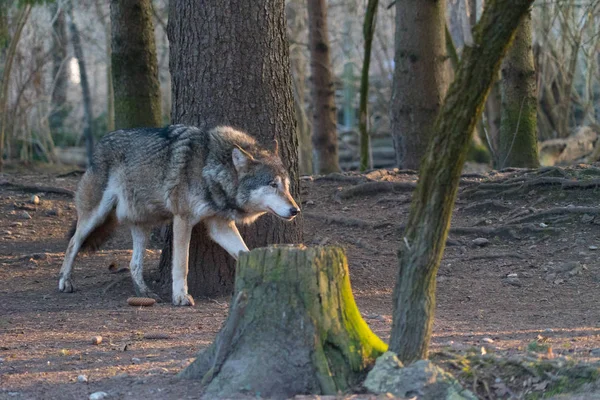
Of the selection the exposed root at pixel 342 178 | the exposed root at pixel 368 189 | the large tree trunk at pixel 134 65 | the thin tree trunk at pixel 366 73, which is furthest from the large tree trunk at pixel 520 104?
the large tree trunk at pixel 134 65

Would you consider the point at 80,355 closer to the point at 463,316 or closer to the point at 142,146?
the point at 142,146

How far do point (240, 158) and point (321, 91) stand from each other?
903 centimetres

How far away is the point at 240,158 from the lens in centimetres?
764

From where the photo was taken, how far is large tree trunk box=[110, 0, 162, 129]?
10.8m

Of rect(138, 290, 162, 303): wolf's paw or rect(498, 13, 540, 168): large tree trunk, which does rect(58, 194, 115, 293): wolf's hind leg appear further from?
rect(498, 13, 540, 168): large tree trunk

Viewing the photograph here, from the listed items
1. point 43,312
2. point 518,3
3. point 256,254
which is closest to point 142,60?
point 43,312

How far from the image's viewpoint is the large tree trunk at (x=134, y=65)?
35.3 ft

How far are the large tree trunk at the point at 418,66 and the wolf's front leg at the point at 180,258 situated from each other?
5.47 m

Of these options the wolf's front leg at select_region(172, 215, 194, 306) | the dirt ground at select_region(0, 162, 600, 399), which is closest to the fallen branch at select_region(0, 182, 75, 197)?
the dirt ground at select_region(0, 162, 600, 399)

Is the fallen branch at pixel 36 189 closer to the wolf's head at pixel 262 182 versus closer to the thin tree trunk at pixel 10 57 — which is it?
the thin tree trunk at pixel 10 57

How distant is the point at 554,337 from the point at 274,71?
12.3ft

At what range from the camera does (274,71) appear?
7.95 meters

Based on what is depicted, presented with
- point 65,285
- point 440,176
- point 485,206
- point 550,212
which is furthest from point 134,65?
point 440,176

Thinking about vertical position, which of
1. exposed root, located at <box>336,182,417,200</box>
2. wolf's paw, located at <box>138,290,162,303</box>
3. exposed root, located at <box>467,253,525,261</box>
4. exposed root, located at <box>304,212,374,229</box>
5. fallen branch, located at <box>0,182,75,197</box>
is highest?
fallen branch, located at <box>0,182,75,197</box>
